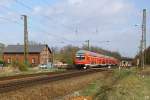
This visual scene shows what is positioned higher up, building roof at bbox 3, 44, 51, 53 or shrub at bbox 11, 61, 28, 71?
building roof at bbox 3, 44, 51, 53

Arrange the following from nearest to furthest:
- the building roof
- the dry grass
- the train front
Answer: the dry grass, the train front, the building roof

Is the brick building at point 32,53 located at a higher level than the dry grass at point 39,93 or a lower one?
Answer: higher

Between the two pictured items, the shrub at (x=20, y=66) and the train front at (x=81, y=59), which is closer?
the shrub at (x=20, y=66)

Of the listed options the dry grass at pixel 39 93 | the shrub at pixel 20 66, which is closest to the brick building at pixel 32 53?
the shrub at pixel 20 66

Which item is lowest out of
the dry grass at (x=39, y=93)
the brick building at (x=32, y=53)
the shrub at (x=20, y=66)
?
the dry grass at (x=39, y=93)

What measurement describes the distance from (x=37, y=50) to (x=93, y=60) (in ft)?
131

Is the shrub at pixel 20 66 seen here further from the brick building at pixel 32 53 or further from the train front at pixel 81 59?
the brick building at pixel 32 53

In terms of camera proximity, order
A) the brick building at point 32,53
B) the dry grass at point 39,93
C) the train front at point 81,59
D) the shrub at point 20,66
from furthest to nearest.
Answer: the brick building at point 32,53 < the train front at point 81,59 < the shrub at point 20,66 < the dry grass at point 39,93

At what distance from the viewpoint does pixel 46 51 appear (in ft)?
393

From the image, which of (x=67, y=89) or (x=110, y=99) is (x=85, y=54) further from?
(x=110, y=99)

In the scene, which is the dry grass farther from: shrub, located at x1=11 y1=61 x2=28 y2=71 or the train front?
the train front

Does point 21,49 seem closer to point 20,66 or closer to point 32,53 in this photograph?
point 32,53

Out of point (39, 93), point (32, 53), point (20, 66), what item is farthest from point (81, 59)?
point (39, 93)

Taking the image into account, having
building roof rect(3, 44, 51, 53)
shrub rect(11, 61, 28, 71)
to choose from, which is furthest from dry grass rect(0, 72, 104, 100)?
building roof rect(3, 44, 51, 53)
